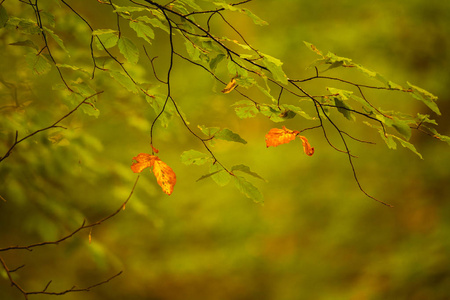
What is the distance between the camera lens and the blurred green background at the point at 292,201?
280cm

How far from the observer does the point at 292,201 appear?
2949 millimetres

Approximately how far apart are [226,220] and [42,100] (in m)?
1.50

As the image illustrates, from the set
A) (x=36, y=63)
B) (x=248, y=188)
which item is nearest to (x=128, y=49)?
(x=36, y=63)

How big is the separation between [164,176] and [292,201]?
1.94 metres

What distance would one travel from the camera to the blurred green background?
2.80 metres

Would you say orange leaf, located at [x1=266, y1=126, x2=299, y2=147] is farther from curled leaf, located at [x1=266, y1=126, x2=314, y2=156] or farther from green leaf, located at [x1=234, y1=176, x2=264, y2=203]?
green leaf, located at [x1=234, y1=176, x2=264, y2=203]

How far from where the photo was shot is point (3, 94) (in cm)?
194

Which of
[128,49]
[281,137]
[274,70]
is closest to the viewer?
[274,70]

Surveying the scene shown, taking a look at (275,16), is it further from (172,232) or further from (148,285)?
(148,285)

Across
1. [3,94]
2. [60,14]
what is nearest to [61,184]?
[3,94]

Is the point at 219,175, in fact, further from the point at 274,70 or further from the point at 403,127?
the point at 403,127

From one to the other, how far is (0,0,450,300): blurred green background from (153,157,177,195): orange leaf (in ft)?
5.18

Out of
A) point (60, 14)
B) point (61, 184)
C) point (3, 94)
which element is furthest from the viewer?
point (61, 184)

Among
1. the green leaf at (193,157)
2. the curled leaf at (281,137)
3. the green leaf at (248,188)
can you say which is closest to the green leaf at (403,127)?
the curled leaf at (281,137)
